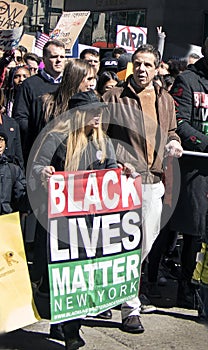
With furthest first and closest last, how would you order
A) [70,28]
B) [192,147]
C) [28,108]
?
[70,28], [28,108], [192,147]

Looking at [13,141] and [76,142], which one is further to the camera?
[13,141]

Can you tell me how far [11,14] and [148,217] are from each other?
17.2 feet

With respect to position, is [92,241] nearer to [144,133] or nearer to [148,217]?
[148,217]

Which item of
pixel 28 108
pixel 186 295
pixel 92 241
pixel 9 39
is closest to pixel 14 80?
pixel 9 39

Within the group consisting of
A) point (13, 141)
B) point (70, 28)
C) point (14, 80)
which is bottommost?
point (13, 141)

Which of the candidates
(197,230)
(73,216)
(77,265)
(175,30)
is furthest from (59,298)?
(175,30)

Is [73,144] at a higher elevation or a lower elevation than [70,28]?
lower

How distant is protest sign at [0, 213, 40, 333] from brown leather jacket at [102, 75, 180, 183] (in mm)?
1069

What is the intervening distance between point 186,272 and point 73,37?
243 inches

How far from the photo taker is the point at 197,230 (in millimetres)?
5676

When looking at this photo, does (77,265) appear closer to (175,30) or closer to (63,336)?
(63,336)

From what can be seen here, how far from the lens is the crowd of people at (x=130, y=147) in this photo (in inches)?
186

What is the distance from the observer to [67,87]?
4.95 metres

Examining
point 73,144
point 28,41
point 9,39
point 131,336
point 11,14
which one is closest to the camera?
point 73,144
